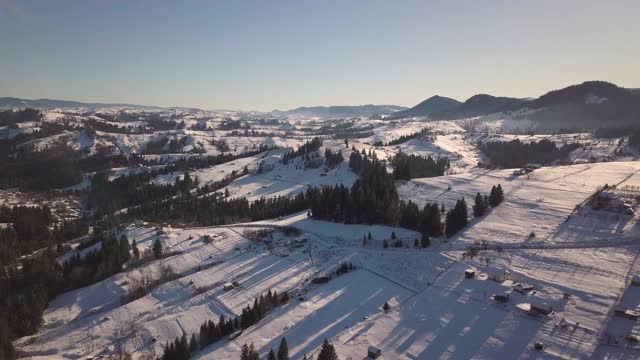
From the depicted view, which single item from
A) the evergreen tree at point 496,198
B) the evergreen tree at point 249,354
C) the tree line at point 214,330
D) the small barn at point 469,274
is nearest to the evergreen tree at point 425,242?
the small barn at point 469,274

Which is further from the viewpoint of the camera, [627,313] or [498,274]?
[498,274]

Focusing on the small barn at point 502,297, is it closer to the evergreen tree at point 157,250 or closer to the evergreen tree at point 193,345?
the evergreen tree at point 193,345

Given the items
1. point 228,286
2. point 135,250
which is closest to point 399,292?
point 228,286

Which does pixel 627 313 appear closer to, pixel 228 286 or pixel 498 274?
pixel 498 274

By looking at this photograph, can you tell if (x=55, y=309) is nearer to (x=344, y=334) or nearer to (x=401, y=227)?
(x=344, y=334)

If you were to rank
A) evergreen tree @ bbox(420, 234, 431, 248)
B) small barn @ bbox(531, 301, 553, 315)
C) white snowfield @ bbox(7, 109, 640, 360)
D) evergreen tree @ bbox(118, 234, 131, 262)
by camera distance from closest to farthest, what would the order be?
white snowfield @ bbox(7, 109, 640, 360) < small barn @ bbox(531, 301, 553, 315) < evergreen tree @ bbox(420, 234, 431, 248) < evergreen tree @ bbox(118, 234, 131, 262)

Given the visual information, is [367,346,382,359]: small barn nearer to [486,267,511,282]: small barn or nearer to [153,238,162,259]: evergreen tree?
[486,267,511,282]: small barn

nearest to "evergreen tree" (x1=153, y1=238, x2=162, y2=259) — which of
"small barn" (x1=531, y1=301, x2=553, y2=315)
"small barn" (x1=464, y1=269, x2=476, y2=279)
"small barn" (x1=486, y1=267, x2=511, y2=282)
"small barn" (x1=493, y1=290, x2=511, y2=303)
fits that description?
A: "small barn" (x1=464, y1=269, x2=476, y2=279)

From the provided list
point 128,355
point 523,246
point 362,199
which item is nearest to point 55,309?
point 128,355

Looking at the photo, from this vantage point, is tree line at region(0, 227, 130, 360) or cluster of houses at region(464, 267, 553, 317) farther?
tree line at region(0, 227, 130, 360)
